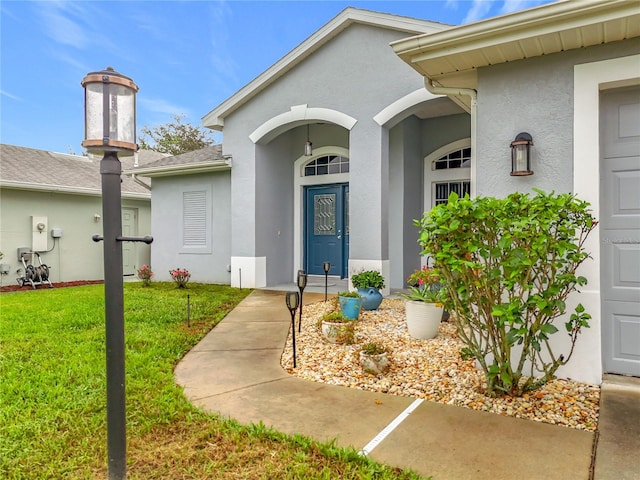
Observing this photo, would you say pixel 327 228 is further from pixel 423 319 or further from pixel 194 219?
pixel 423 319

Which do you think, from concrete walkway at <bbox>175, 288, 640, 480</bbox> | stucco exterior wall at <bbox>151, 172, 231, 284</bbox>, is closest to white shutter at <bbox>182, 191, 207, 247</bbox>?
stucco exterior wall at <bbox>151, 172, 231, 284</bbox>

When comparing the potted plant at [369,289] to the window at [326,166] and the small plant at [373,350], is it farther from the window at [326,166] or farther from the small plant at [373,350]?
the window at [326,166]

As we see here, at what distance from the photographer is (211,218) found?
10258 mm

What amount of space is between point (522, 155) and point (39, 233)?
12.0 m

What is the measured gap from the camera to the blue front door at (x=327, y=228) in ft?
32.7

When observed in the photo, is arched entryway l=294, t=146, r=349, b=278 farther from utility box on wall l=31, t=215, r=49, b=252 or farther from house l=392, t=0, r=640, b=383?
utility box on wall l=31, t=215, r=49, b=252

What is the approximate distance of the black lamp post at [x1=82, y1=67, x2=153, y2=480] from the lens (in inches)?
75.8

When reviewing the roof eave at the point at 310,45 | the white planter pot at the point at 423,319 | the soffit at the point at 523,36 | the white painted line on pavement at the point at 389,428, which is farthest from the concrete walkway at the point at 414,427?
the roof eave at the point at 310,45

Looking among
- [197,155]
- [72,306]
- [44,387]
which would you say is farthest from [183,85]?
[44,387]

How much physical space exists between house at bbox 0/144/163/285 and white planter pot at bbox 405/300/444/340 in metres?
10.4

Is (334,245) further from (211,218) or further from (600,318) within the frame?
(600,318)

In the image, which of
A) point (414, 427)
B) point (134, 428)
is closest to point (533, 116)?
point (414, 427)

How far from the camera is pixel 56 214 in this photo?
11.6 meters

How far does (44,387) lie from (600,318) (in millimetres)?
4691
